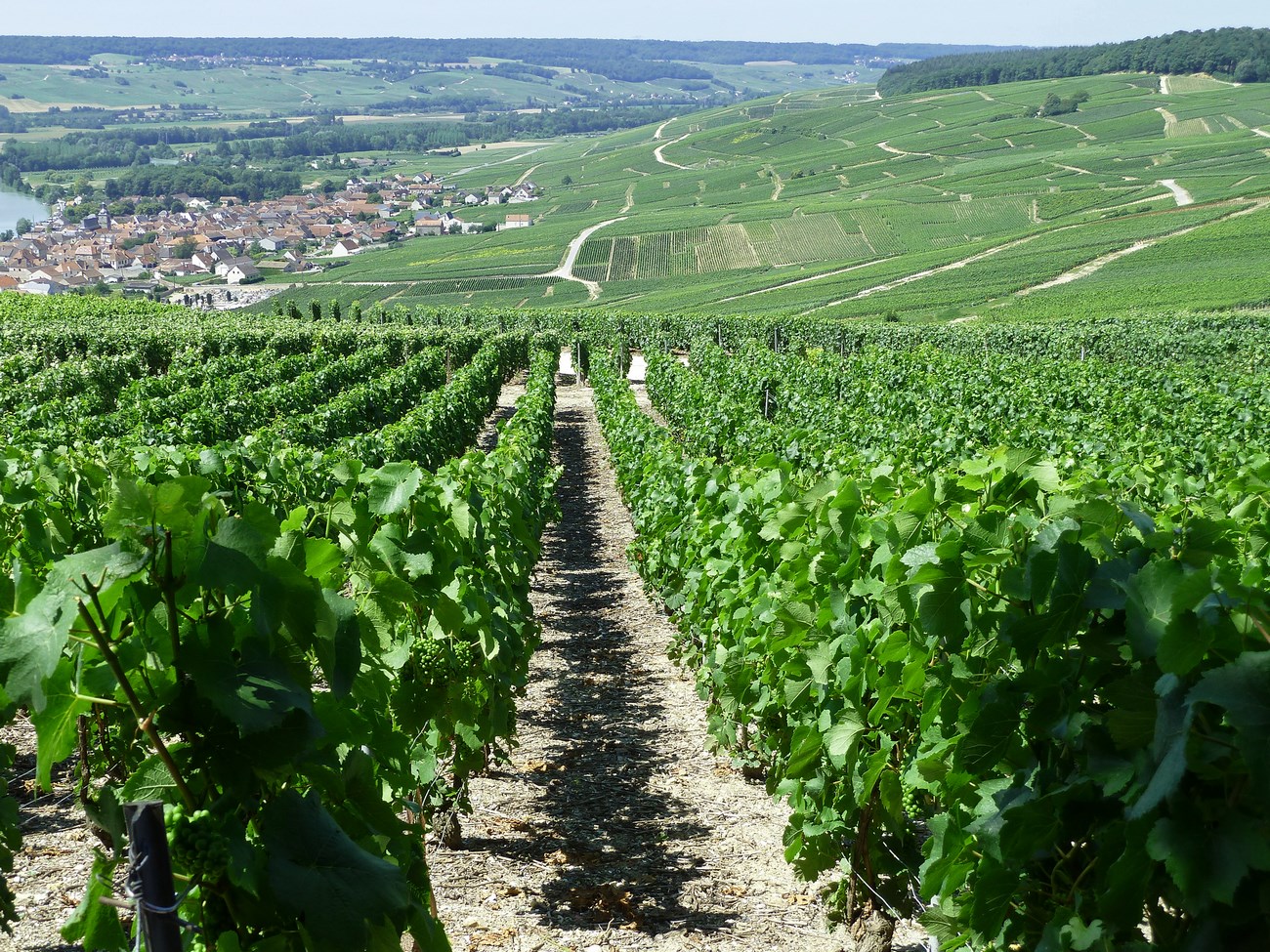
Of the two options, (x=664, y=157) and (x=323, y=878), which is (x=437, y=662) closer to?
(x=323, y=878)

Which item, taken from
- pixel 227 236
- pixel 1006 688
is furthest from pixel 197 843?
pixel 227 236

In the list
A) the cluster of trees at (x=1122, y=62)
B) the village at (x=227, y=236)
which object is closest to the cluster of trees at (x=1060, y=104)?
the cluster of trees at (x=1122, y=62)

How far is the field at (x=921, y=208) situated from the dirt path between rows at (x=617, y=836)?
5865 centimetres

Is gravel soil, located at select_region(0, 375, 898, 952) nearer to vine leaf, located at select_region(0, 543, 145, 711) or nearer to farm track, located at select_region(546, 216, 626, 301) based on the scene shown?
vine leaf, located at select_region(0, 543, 145, 711)

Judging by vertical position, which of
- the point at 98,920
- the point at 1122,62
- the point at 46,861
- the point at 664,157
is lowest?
the point at 46,861

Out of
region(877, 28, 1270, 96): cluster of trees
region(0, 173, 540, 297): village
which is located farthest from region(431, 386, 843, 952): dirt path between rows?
region(877, 28, 1270, 96): cluster of trees

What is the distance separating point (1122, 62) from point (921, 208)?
3393 inches

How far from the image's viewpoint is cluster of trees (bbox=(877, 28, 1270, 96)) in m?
143

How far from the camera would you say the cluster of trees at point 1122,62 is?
5630 inches

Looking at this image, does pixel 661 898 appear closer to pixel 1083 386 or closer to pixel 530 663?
pixel 530 663

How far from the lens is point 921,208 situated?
101812 millimetres

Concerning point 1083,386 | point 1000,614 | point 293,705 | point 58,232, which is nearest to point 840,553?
point 1000,614

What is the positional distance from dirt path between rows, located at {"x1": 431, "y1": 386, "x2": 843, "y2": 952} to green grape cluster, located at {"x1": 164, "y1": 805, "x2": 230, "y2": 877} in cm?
238

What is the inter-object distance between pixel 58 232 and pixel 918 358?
165 metres
